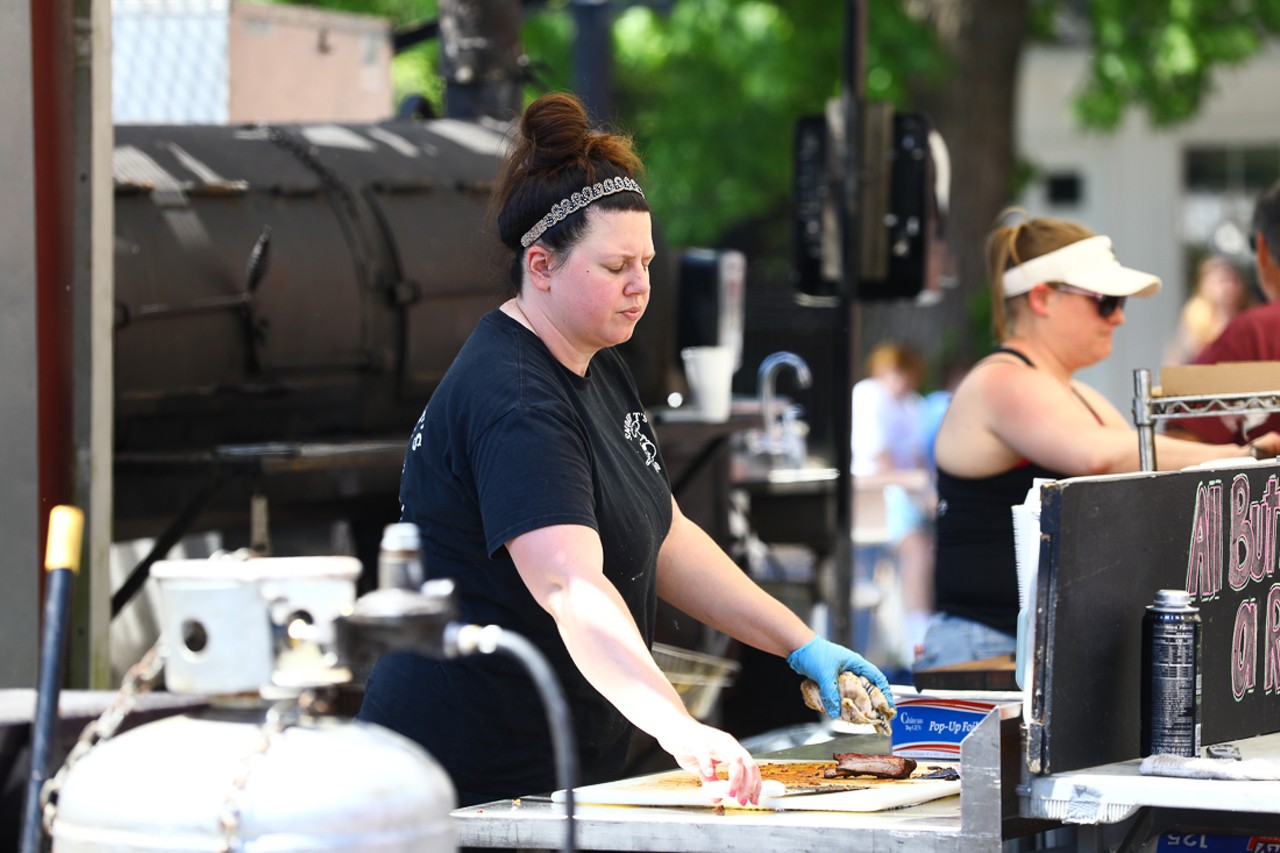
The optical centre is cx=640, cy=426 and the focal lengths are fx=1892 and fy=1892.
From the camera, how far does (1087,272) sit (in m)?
4.43

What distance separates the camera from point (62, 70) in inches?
164

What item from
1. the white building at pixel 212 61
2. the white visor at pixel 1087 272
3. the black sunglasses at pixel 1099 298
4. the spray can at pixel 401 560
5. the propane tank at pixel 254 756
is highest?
the white building at pixel 212 61

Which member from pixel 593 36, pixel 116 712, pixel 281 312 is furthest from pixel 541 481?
pixel 593 36

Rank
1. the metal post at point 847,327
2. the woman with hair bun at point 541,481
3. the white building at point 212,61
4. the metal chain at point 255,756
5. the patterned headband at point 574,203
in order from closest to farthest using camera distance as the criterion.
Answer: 1. the metal chain at point 255,756
2. the woman with hair bun at point 541,481
3. the patterned headband at point 574,203
4. the white building at point 212,61
5. the metal post at point 847,327

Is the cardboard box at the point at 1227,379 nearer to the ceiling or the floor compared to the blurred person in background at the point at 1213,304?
nearer to the floor

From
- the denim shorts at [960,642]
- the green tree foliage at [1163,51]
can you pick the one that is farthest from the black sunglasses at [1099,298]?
the green tree foliage at [1163,51]

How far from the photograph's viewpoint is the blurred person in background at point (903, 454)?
1138 cm

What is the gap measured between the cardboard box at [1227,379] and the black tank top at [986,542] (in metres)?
0.87

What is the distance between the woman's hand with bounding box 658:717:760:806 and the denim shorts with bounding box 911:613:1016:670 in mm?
1808

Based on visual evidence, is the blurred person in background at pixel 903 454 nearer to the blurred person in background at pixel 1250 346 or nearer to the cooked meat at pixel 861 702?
the blurred person in background at pixel 1250 346

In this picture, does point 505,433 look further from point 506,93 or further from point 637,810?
point 506,93

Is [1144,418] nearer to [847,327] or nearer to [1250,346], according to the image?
[1250,346]

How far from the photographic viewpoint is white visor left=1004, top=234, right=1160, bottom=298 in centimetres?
439

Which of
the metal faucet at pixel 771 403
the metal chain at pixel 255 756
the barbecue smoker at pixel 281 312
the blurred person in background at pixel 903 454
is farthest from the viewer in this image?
the blurred person in background at pixel 903 454
